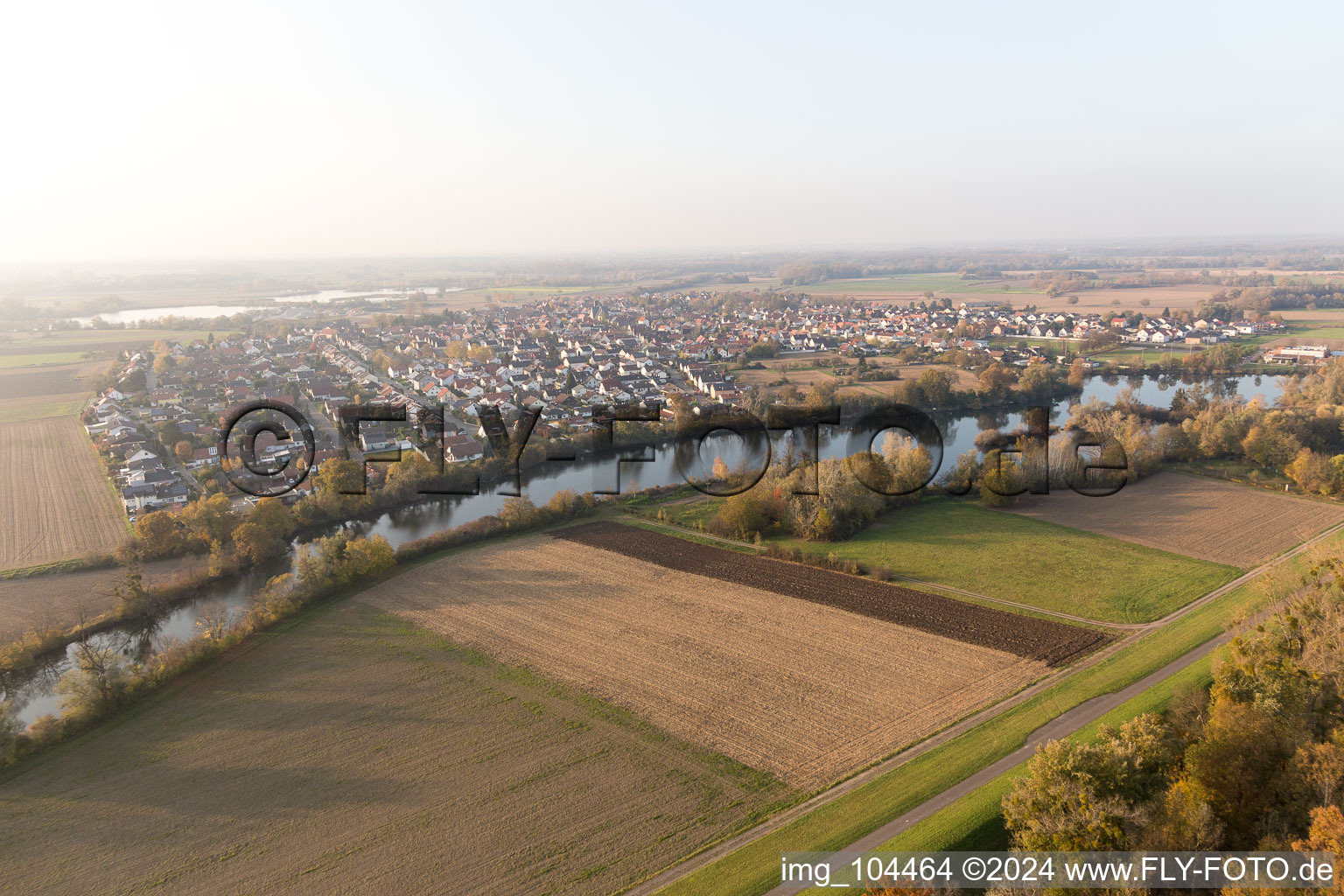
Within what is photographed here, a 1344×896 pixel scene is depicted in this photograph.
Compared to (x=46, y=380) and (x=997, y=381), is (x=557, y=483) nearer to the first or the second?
(x=997, y=381)

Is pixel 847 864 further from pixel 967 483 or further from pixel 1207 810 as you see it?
pixel 967 483

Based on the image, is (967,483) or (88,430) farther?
(88,430)

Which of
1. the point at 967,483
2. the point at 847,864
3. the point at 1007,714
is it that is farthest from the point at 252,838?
the point at 967,483

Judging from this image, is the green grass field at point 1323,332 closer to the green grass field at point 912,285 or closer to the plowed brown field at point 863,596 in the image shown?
the green grass field at point 912,285

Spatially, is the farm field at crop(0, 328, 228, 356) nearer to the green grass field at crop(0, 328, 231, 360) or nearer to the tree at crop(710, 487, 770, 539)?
the green grass field at crop(0, 328, 231, 360)

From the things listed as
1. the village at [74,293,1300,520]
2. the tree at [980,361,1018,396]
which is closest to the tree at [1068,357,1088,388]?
the village at [74,293,1300,520]

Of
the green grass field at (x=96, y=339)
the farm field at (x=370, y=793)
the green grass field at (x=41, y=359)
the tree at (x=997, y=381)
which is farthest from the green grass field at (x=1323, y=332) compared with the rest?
the green grass field at (x=41, y=359)
